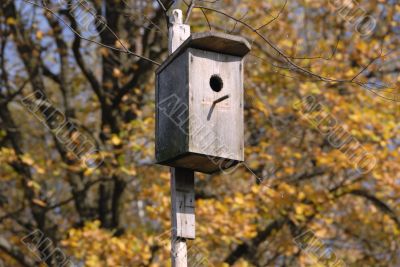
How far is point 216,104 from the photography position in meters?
3.95

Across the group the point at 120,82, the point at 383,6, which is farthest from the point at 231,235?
the point at 383,6

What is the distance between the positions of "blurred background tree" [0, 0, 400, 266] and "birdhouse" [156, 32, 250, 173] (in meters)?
4.05

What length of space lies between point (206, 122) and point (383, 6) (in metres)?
7.86

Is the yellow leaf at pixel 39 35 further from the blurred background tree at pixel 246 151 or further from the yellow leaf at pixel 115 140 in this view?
the yellow leaf at pixel 115 140

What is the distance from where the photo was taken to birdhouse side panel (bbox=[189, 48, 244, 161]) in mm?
3818

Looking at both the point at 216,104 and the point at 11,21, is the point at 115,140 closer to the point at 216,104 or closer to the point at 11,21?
the point at 11,21

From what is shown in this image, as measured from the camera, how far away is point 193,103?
12.6 ft

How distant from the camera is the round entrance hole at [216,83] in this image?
13.3 ft

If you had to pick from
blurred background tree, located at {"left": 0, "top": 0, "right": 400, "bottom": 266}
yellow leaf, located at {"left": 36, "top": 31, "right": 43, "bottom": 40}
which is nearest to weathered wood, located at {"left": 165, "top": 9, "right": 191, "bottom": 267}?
blurred background tree, located at {"left": 0, "top": 0, "right": 400, "bottom": 266}

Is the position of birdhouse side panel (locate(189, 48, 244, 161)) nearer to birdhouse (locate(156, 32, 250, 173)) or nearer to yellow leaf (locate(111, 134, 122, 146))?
birdhouse (locate(156, 32, 250, 173))

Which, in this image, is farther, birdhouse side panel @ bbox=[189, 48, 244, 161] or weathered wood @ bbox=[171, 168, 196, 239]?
birdhouse side panel @ bbox=[189, 48, 244, 161]

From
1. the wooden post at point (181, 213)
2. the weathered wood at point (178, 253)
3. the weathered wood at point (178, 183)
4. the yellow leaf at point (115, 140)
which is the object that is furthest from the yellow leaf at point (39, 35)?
the weathered wood at point (178, 253)

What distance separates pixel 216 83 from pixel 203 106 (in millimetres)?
263

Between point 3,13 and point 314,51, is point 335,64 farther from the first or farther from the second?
point 3,13
